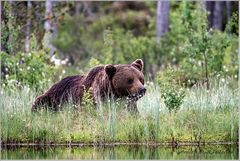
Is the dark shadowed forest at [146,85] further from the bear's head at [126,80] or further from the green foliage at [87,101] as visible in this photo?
the bear's head at [126,80]

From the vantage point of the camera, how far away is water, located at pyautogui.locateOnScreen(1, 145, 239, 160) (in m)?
12.0

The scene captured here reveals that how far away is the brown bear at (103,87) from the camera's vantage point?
560 inches

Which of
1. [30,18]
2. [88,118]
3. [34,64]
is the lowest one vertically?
[88,118]

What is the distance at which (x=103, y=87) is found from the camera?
14555 millimetres

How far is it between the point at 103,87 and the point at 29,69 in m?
3.83

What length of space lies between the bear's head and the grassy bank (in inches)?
13.6

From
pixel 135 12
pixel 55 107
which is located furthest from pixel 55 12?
pixel 135 12

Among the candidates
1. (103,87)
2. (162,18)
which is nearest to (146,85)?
(103,87)

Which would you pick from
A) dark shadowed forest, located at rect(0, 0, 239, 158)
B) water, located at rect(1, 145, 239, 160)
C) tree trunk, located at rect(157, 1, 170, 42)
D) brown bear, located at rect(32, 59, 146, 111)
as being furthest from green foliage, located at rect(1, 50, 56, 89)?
tree trunk, located at rect(157, 1, 170, 42)

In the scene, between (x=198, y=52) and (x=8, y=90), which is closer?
(x=8, y=90)

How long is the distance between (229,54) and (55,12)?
18.8ft

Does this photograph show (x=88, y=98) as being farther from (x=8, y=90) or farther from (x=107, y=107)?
(x=8, y=90)

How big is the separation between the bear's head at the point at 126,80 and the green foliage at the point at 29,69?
3405mm

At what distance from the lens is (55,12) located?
71.3 ft
